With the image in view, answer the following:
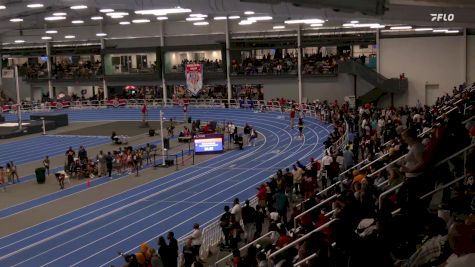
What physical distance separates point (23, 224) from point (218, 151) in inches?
608

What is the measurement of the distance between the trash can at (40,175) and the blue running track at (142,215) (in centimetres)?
515

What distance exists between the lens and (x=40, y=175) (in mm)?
30594

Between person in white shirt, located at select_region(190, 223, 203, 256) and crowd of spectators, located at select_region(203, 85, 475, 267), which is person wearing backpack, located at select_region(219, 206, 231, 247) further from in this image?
crowd of spectators, located at select_region(203, 85, 475, 267)

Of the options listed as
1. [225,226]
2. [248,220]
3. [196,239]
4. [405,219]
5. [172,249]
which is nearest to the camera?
[405,219]

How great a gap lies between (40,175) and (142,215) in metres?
9.15

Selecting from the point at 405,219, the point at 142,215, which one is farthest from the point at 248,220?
the point at 405,219

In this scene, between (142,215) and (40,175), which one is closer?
(142,215)

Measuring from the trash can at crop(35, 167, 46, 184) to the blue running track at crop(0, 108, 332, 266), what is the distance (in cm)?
515

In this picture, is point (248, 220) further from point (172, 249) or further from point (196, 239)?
point (172, 249)

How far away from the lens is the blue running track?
763 inches

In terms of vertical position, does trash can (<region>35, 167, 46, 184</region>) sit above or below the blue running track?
above

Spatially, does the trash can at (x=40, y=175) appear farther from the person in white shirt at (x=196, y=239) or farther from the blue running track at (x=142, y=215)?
the person in white shirt at (x=196, y=239)

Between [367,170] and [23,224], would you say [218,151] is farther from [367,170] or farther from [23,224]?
[367,170]

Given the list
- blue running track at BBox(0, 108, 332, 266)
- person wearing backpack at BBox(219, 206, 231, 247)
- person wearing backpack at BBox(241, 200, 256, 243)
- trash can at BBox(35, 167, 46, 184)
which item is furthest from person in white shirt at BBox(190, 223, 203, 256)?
trash can at BBox(35, 167, 46, 184)
